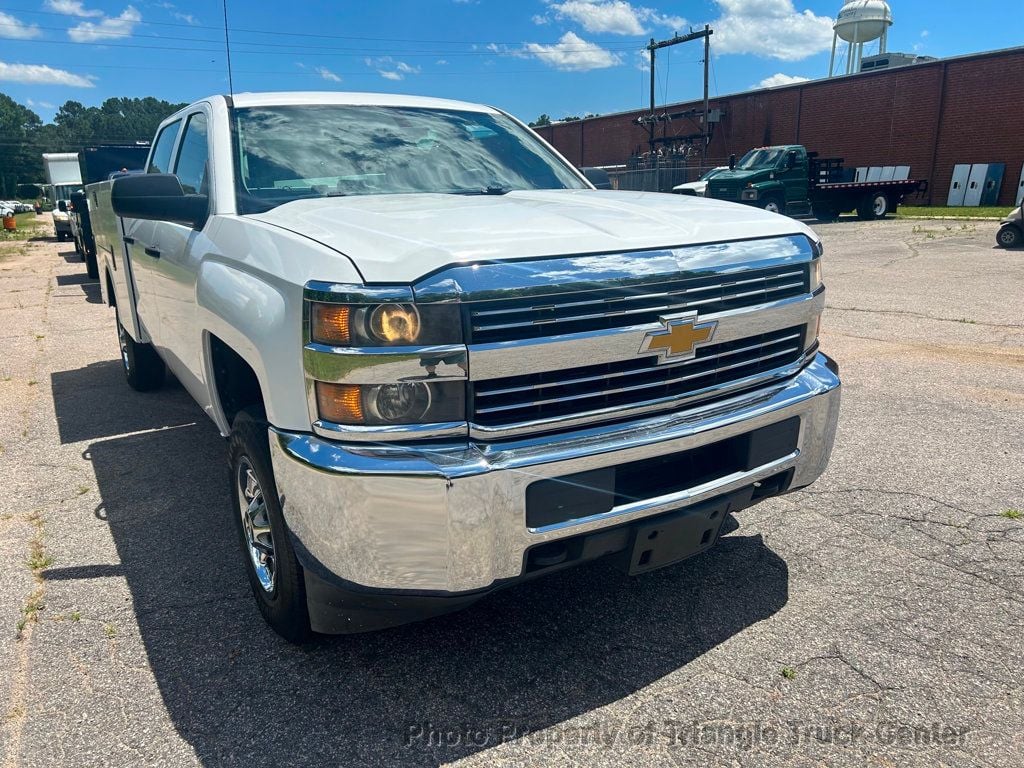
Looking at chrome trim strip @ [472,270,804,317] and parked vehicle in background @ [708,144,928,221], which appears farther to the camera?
parked vehicle in background @ [708,144,928,221]

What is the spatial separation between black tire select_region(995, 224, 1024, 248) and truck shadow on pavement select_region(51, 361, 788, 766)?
44.9 feet

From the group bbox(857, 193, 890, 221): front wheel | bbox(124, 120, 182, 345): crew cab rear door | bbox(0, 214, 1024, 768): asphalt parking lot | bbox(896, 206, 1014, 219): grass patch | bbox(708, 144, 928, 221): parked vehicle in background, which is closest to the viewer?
bbox(0, 214, 1024, 768): asphalt parking lot

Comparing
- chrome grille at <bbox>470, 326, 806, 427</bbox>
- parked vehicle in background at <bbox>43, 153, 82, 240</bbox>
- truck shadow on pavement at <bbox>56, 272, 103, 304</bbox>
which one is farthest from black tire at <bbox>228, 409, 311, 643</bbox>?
parked vehicle in background at <bbox>43, 153, 82, 240</bbox>

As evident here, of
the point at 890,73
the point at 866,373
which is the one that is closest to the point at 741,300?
the point at 866,373

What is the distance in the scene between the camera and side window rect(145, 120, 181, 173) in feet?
15.0

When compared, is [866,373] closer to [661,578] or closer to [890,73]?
[661,578]

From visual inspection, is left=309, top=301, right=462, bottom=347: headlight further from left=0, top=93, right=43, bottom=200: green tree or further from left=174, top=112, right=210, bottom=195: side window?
left=0, top=93, right=43, bottom=200: green tree

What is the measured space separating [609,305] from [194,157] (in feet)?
8.52

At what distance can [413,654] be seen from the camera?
2.65 meters

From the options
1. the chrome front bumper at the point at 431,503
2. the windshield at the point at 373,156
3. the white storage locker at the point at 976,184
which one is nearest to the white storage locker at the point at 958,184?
the white storage locker at the point at 976,184

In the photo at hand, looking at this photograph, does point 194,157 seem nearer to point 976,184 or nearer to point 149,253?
point 149,253

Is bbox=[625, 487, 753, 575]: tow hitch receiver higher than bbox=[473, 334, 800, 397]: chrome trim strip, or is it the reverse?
bbox=[473, 334, 800, 397]: chrome trim strip

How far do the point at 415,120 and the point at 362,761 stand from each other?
2930 mm

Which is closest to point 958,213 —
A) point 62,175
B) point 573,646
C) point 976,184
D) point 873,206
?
point 873,206
